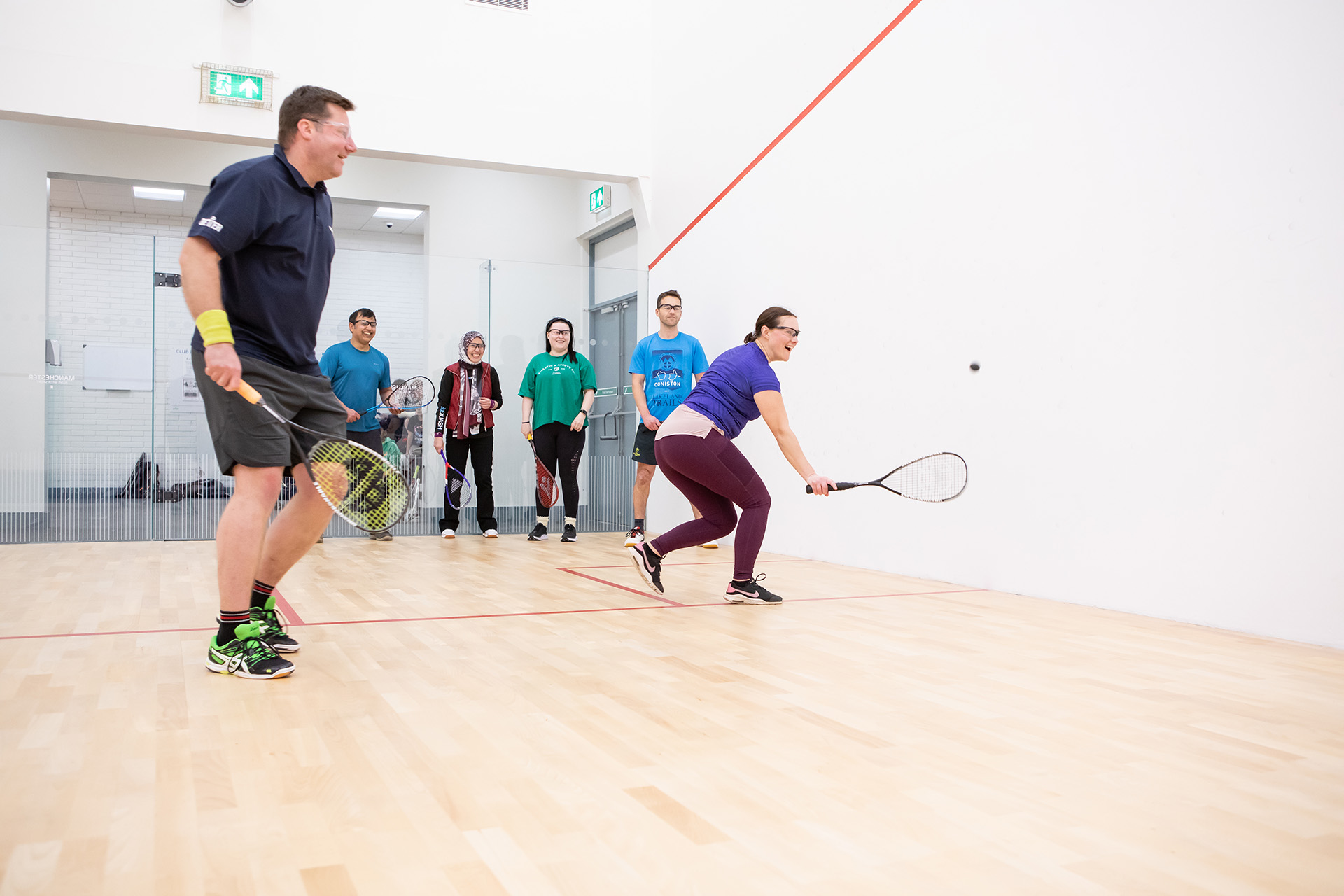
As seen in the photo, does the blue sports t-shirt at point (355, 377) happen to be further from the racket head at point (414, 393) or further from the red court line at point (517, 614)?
the red court line at point (517, 614)

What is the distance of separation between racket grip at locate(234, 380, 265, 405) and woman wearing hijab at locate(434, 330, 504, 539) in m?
3.36

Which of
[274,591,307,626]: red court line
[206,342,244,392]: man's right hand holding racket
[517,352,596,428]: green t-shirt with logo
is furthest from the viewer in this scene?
[517,352,596,428]: green t-shirt with logo

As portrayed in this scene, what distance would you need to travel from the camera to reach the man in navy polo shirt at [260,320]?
1.77 metres

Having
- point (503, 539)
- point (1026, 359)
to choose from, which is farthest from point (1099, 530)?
point (503, 539)

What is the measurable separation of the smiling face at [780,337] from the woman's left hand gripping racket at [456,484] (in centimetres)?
198

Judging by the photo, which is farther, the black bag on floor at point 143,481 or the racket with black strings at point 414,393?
the racket with black strings at point 414,393

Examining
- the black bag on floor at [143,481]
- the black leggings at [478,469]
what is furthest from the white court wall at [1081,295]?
the black bag on floor at [143,481]

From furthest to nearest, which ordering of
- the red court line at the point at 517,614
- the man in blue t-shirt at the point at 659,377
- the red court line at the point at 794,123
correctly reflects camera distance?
the man in blue t-shirt at the point at 659,377
the red court line at the point at 794,123
the red court line at the point at 517,614

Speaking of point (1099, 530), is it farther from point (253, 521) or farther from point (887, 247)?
point (253, 521)

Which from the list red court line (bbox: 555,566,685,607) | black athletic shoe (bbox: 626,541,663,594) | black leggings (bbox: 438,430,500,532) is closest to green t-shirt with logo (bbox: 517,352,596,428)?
black leggings (bbox: 438,430,500,532)

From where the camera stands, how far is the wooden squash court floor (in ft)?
3.35

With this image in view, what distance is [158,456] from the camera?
17.2 feet

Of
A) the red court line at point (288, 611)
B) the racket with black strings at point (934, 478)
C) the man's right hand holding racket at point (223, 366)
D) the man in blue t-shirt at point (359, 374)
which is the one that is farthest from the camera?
the man in blue t-shirt at point (359, 374)

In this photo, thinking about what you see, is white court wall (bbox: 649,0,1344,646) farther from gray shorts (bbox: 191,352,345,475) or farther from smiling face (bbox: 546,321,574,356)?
gray shorts (bbox: 191,352,345,475)
